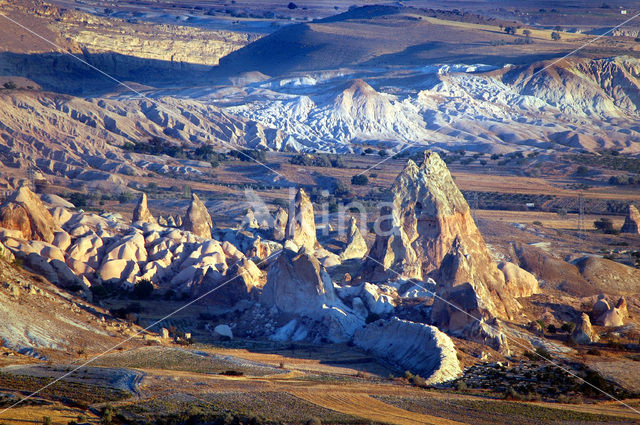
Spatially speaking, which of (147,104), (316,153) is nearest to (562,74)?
(316,153)

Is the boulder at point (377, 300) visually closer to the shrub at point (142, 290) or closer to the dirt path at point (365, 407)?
the dirt path at point (365, 407)

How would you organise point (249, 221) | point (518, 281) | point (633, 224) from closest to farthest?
point (518, 281) → point (249, 221) → point (633, 224)

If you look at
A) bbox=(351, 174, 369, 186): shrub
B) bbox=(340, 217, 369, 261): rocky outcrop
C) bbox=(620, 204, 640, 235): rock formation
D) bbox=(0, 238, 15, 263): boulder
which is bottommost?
bbox=(351, 174, 369, 186): shrub

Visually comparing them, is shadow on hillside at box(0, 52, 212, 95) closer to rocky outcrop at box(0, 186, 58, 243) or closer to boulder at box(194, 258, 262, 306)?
rocky outcrop at box(0, 186, 58, 243)

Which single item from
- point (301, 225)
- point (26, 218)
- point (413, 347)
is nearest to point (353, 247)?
point (301, 225)

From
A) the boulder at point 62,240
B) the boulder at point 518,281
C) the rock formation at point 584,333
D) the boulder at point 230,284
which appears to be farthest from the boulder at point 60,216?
the rock formation at point 584,333

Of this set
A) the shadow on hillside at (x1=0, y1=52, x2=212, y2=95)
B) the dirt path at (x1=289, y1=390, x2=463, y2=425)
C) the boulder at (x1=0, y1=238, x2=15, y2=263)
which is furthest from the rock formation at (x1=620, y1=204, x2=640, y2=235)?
the shadow on hillside at (x1=0, y1=52, x2=212, y2=95)

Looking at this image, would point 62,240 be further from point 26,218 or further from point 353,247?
point 353,247
